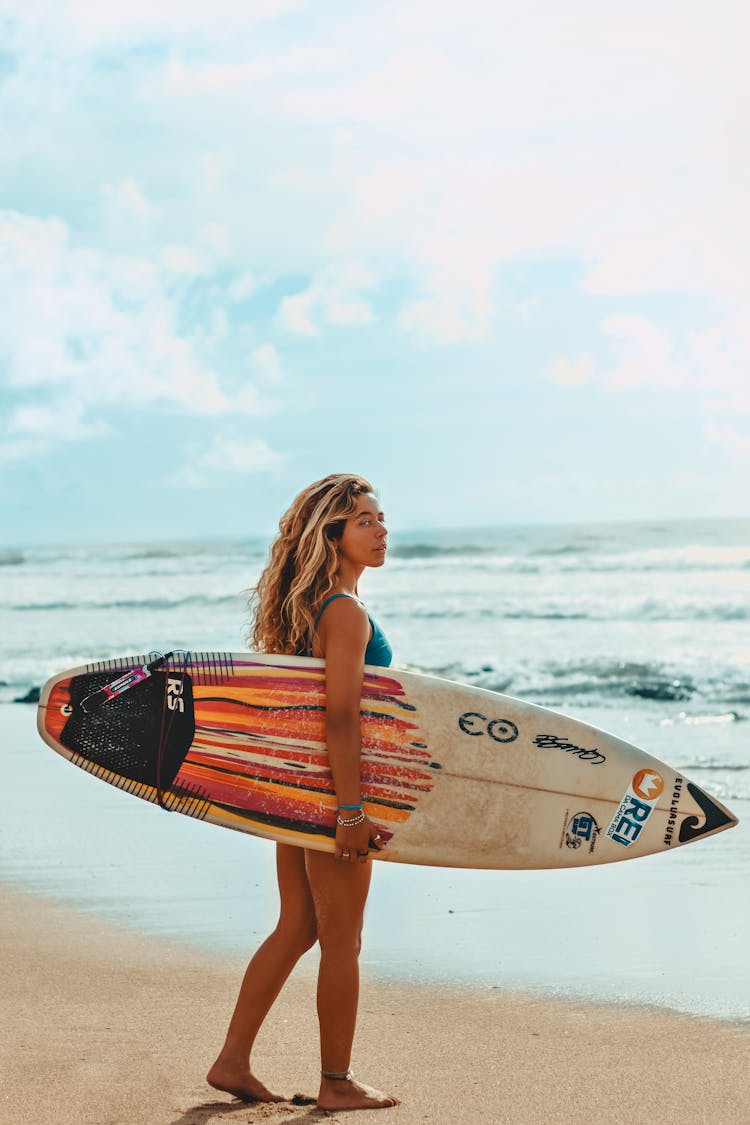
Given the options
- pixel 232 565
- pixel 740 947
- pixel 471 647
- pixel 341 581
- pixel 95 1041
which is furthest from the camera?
pixel 232 565

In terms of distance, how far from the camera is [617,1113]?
2568 mm

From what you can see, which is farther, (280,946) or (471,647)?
(471,647)

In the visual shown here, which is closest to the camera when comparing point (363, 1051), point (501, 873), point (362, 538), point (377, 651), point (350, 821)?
point (350, 821)

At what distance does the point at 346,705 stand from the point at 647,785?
991 millimetres

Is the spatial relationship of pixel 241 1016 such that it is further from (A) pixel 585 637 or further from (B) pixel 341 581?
(A) pixel 585 637

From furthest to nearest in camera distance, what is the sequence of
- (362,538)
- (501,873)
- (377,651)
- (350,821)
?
1. (501,873)
2. (377,651)
3. (362,538)
4. (350,821)

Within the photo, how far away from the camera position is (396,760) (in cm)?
288

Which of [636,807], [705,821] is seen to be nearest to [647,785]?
[636,807]

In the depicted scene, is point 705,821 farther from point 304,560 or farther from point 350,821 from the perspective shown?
point 304,560

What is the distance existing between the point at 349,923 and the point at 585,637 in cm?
1427

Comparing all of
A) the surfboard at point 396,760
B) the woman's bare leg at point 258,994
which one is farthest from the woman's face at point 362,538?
the woman's bare leg at point 258,994

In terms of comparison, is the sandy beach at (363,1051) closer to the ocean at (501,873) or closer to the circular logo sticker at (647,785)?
the ocean at (501,873)

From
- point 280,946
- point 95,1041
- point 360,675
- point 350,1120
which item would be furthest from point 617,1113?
point 95,1041
